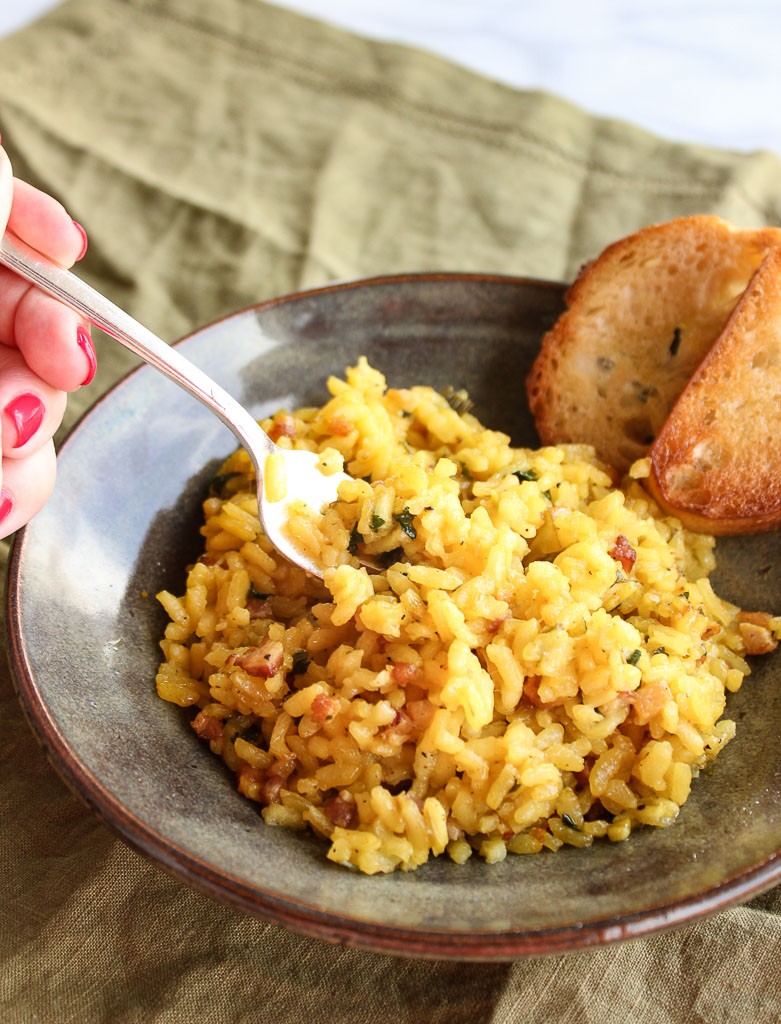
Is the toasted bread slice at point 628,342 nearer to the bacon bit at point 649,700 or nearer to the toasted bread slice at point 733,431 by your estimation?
the toasted bread slice at point 733,431

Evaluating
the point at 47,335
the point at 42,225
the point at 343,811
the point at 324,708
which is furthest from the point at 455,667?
the point at 42,225

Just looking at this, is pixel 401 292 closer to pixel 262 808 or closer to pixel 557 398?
pixel 557 398

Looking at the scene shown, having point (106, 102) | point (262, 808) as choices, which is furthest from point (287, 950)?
point (106, 102)

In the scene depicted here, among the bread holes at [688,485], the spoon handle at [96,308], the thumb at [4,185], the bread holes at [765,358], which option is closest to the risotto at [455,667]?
the bread holes at [688,485]

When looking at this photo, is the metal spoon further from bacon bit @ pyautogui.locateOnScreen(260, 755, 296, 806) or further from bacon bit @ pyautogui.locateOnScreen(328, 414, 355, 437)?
bacon bit @ pyautogui.locateOnScreen(260, 755, 296, 806)

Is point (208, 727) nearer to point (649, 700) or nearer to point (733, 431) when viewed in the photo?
point (649, 700)
